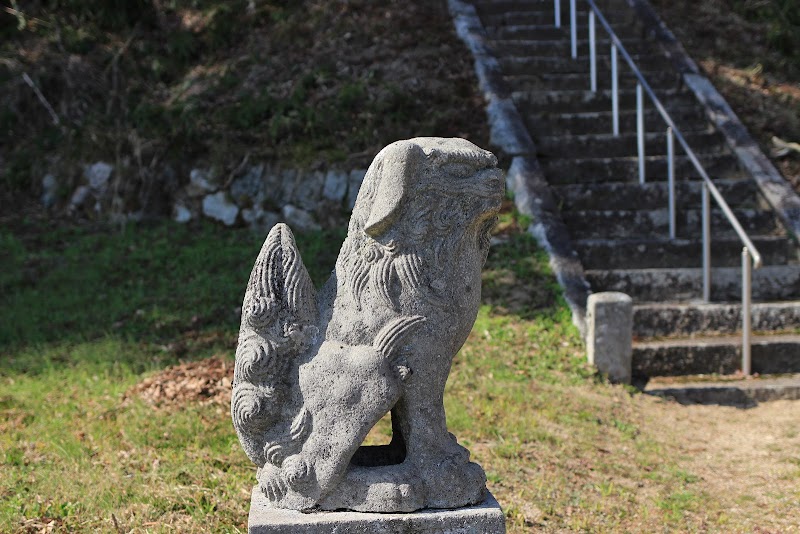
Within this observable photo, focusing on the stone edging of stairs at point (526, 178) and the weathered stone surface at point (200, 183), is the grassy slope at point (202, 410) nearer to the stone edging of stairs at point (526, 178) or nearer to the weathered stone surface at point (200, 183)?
the stone edging of stairs at point (526, 178)

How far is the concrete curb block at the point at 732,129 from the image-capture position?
26.5ft

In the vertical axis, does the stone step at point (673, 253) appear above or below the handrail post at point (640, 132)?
below

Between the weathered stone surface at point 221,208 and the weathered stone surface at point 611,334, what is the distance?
15.5ft

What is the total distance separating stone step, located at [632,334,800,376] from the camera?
264 inches

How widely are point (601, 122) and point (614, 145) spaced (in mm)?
459

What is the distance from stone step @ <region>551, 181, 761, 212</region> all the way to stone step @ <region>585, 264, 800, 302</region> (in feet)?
3.48

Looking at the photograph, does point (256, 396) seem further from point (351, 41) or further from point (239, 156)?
point (351, 41)

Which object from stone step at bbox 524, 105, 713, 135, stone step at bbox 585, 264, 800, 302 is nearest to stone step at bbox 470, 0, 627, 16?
stone step at bbox 524, 105, 713, 135

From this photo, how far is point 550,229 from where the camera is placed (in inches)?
312

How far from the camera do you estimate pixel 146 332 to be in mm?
7148

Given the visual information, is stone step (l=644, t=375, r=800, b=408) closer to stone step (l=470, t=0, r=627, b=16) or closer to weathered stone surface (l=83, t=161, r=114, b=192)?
stone step (l=470, t=0, r=627, b=16)

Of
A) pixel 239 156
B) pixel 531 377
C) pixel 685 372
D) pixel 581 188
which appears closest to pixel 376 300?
pixel 531 377

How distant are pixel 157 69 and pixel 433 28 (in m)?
3.72

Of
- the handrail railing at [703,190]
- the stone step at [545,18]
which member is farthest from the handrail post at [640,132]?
the stone step at [545,18]
